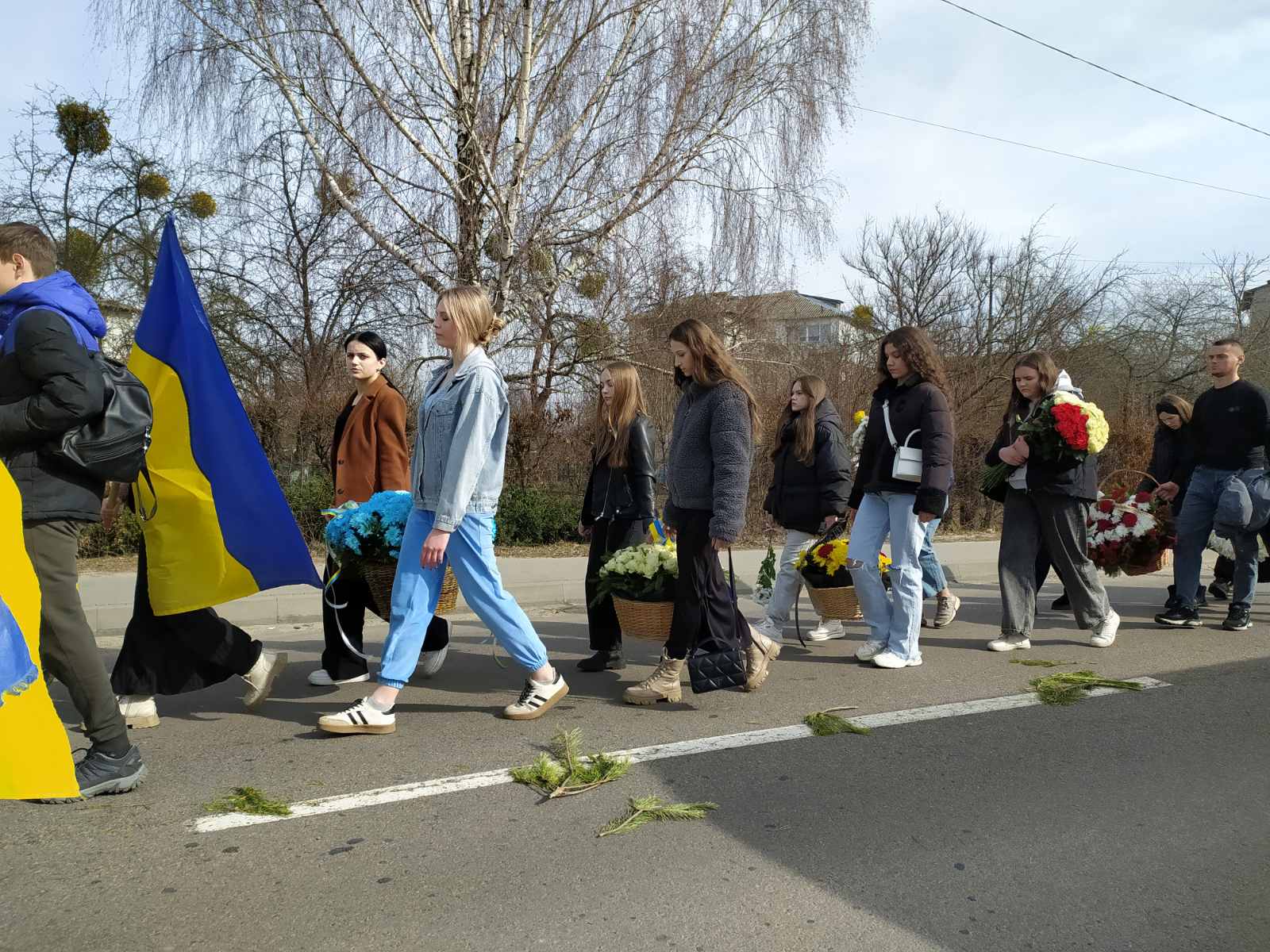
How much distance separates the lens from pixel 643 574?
5.61m

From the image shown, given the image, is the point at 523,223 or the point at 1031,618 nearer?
the point at 1031,618

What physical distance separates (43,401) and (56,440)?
0.17 meters

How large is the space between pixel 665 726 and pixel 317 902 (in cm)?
220

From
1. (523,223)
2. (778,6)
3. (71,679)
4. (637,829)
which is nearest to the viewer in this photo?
(637,829)

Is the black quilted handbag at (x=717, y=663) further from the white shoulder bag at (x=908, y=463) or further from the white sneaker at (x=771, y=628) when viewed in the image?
the white sneaker at (x=771, y=628)

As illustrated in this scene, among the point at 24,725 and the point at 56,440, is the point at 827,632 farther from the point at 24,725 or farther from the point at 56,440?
the point at 24,725

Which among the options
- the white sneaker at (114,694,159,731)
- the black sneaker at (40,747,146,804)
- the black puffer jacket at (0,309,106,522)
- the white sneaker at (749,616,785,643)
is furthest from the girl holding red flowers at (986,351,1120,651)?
the black puffer jacket at (0,309,106,522)

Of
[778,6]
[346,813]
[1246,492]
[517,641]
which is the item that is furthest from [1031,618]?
[778,6]

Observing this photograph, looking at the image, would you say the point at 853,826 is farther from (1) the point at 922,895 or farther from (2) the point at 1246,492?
(2) the point at 1246,492

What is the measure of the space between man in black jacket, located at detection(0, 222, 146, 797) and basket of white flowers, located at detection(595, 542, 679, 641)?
2.52 metres

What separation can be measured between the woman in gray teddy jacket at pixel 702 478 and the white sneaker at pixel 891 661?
4.59 ft

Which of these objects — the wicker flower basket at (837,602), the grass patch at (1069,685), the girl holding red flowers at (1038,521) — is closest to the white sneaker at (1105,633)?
the girl holding red flowers at (1038,521)

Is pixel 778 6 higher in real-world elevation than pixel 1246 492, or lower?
higher

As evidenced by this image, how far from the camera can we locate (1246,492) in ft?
25.2
